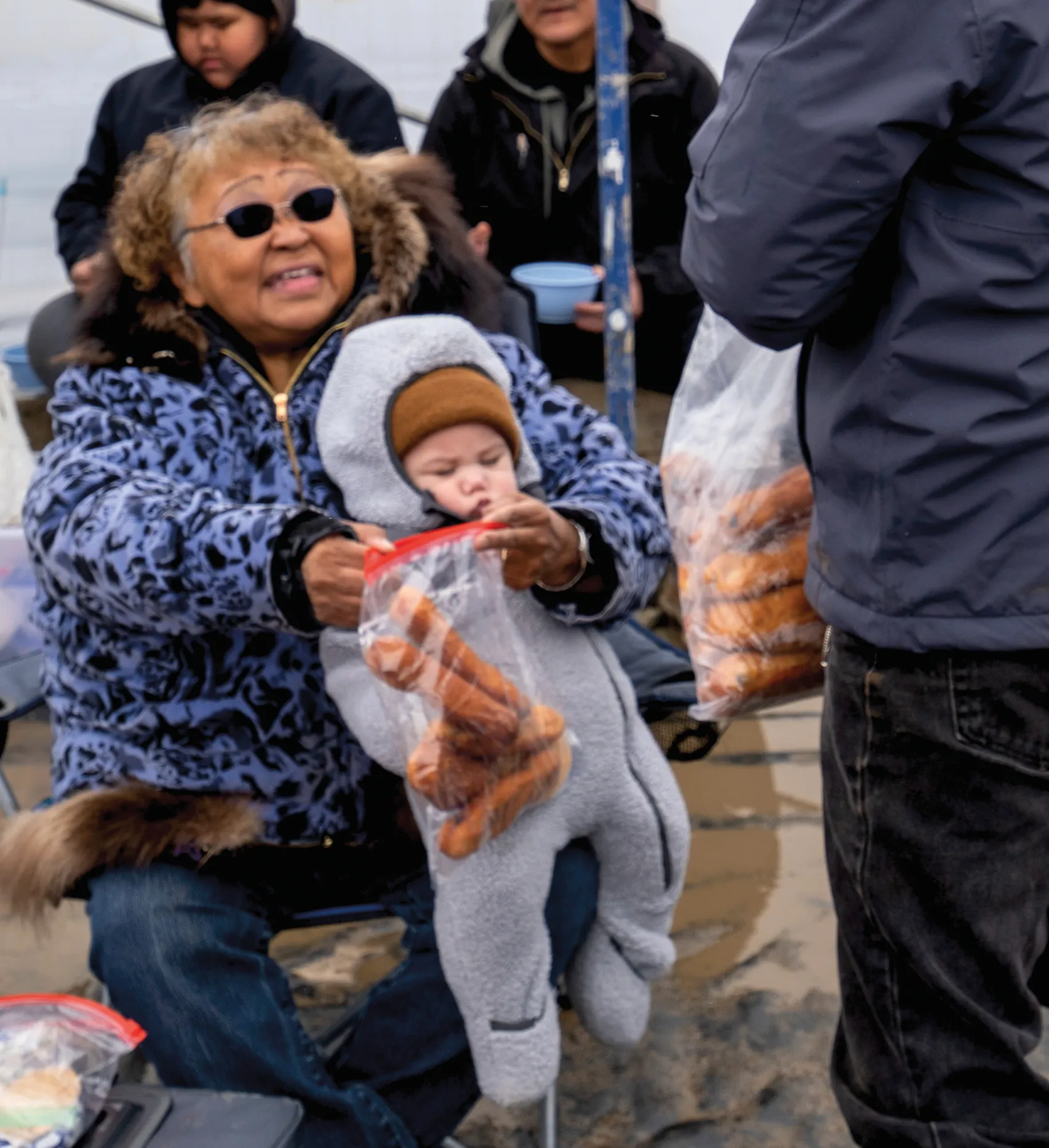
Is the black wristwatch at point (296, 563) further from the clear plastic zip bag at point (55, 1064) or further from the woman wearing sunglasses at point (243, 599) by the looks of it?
the clear plastic zip bag at point (55, 1064)

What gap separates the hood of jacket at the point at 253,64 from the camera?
3465mm

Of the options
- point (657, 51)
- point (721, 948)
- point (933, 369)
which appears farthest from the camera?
point (657, 51)

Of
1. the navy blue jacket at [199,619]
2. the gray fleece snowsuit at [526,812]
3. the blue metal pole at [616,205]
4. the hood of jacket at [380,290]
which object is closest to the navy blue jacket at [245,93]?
the blue metal pole at [616,205]

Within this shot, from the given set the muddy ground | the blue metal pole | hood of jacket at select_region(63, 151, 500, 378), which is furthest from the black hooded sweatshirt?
the muddy ground

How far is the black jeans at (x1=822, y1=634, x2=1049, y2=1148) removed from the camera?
1.45 m

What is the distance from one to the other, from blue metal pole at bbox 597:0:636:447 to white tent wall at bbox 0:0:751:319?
1.88m

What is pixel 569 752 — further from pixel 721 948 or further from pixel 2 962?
pixel 2 962

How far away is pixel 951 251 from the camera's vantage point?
1.34 meters

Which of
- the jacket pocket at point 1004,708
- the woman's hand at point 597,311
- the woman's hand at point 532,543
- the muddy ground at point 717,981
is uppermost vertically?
the woman's hand at point 532,543

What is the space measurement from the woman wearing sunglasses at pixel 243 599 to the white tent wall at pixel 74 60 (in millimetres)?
2970

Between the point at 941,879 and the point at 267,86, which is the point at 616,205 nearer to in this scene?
the point at 267,86

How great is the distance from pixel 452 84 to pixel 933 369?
9.10 ft

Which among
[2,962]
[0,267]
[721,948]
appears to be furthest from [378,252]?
[0,267]

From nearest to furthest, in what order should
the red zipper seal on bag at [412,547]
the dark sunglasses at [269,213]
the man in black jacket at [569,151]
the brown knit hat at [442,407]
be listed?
the red zipper seal on bag at [412,547]
the brown knit hat at [442,407]
the dark sunglasses at [269,213]
the man in black jacket at [569,151]
